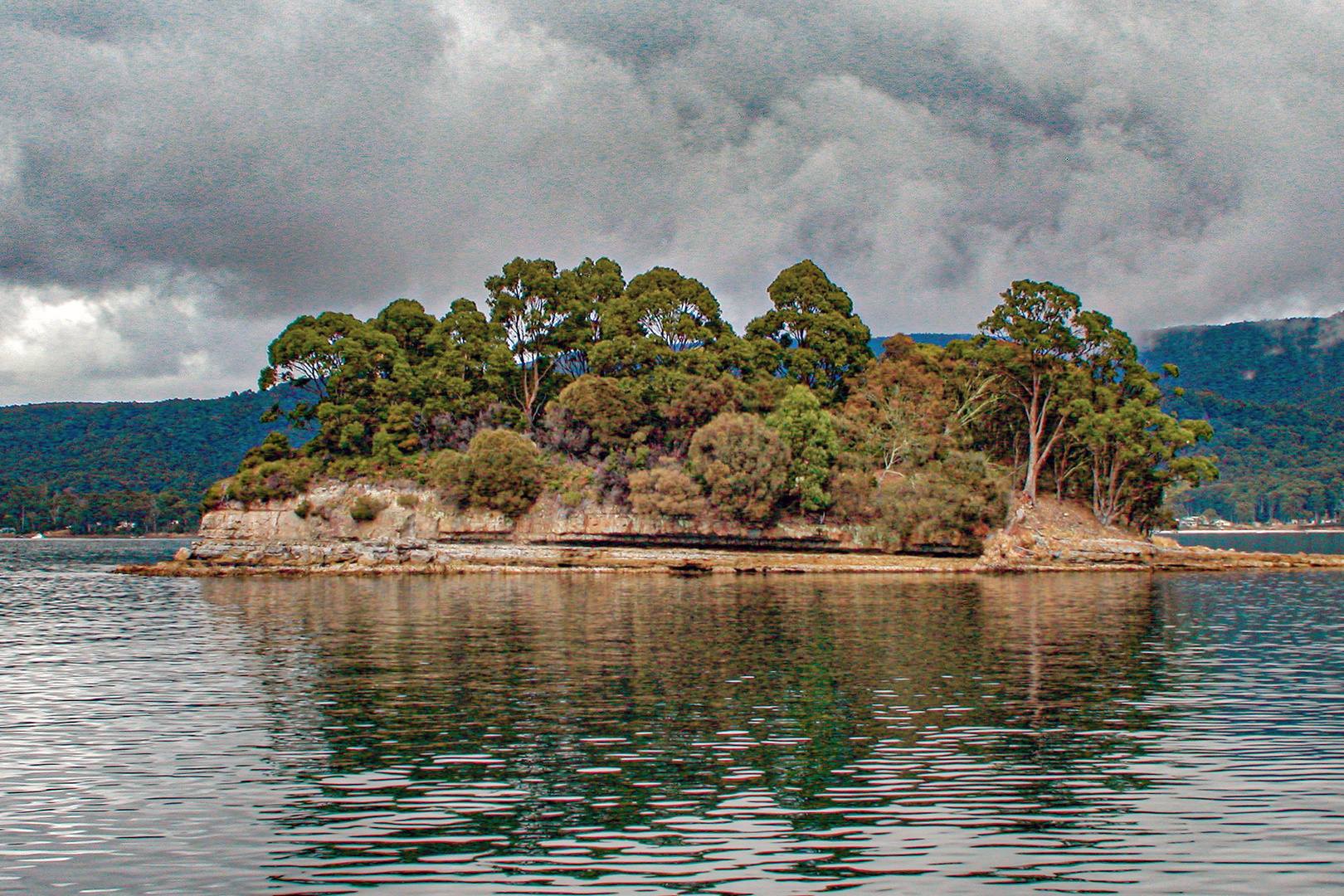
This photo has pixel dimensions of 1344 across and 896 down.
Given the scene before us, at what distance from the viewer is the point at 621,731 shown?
16.2 meters

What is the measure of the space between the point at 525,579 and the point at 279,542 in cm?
2259

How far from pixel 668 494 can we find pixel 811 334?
69.0 ft

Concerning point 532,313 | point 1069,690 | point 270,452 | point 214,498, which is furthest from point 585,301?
point 1069,690

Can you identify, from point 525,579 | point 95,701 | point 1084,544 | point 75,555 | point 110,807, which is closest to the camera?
point 110,807

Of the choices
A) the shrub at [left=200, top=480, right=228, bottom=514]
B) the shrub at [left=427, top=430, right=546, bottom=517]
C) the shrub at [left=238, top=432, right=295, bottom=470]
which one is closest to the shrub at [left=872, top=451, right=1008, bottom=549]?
the shrub at [left=427, top=430, right=546, bottom=517]

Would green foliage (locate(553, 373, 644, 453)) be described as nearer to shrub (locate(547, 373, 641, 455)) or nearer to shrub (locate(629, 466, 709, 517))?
shrub (locate(547, 373, 641, 455))

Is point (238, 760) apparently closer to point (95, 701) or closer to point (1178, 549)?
point (95, 701)

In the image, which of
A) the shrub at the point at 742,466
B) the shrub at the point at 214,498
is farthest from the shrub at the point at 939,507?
the shrub at the point at 214,498

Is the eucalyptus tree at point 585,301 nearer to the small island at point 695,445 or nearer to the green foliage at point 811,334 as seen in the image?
the small island at point 695,445

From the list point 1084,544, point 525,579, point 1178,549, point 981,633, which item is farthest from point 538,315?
point 981,633

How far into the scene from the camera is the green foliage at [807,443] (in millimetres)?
67875

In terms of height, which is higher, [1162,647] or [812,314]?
[812,314]

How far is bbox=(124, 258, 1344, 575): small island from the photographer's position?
67938mm

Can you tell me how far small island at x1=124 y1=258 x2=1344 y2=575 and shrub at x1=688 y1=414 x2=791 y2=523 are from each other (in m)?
0.17
